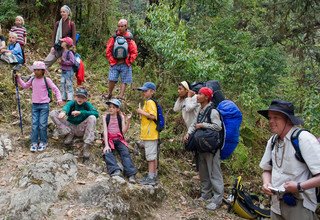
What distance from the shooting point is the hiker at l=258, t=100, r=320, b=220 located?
132 inches

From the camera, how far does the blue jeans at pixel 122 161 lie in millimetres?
6039

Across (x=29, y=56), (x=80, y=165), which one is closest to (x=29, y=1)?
(x=29, y=56)

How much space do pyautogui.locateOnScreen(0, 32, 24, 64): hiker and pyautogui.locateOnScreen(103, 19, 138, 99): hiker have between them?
211 cm

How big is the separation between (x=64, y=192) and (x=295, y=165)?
327 centimetres

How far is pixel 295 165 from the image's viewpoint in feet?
11.5

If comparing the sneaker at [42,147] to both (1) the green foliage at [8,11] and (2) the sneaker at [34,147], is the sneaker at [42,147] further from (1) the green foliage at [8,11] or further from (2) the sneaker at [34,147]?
(1) the green foliage at [8,11]

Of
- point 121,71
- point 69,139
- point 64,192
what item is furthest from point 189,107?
point 64,192

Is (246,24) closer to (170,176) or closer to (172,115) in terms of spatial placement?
(172,115)

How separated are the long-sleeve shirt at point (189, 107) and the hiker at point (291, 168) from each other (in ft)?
8.57

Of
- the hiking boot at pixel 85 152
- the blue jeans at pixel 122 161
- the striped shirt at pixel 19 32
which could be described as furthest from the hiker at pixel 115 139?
the striped shirt at pixel 19 32

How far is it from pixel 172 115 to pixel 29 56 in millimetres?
4138

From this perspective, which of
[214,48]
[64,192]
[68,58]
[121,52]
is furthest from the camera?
[214,48]

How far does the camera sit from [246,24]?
13.4m

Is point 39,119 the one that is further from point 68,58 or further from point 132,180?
point 132,180
